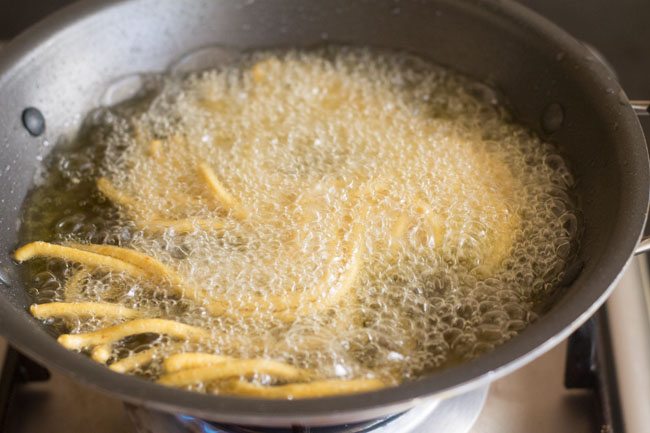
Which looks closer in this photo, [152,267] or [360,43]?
[152,267]

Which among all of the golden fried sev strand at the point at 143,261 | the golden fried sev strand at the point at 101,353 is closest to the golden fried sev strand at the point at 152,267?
A: the golden fried sev strand at the point at 143,261

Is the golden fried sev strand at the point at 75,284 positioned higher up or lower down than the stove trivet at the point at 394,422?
higher up

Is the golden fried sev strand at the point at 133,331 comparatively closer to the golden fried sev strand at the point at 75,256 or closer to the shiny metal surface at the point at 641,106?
the golden fried sev strand at the point at 75,256

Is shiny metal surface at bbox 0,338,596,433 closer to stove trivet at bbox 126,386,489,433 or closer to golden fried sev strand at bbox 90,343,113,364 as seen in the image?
stove trivet at bbox 126,386,489,433

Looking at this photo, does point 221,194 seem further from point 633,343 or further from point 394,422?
point 633,343

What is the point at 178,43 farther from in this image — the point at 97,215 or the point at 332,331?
the point at 332,331

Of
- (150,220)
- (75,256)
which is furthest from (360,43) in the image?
(75,256)
